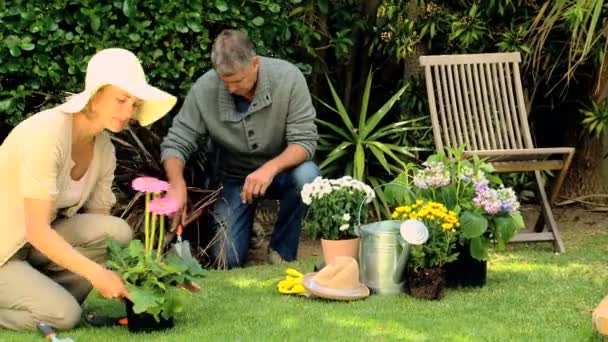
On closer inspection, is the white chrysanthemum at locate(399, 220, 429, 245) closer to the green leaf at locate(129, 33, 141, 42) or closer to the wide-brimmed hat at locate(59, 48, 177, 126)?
the wide-brimmed hat at locate(59, 48, 177, 126)

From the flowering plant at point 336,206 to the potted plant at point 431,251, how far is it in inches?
13.2

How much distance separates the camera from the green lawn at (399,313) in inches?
140

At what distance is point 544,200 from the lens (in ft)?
18.0

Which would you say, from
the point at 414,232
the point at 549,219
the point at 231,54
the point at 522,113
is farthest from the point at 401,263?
the point at 522,113

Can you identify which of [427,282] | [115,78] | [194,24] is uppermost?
[194,24]

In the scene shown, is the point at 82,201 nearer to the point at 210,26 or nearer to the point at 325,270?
the point at 325,270

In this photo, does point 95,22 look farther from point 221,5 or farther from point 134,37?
point 221,5

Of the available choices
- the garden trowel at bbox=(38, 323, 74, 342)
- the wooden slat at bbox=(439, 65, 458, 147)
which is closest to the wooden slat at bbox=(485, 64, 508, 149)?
the wooden slat at bbox=(439, 65, 458, 147)

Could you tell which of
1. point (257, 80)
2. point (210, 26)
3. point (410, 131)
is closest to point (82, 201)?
point (257, 80)

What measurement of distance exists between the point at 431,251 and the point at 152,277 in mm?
1211

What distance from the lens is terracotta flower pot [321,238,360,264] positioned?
4379 mm

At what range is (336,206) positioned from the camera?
14.5 feet

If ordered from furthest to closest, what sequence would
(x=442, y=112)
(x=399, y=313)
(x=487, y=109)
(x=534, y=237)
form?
1. (x=487, y=109)
2. (x=442, y=112)
3. (x=534, y=237)
4. (x=399, y=313)

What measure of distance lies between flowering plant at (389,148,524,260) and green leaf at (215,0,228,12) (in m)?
1.41
